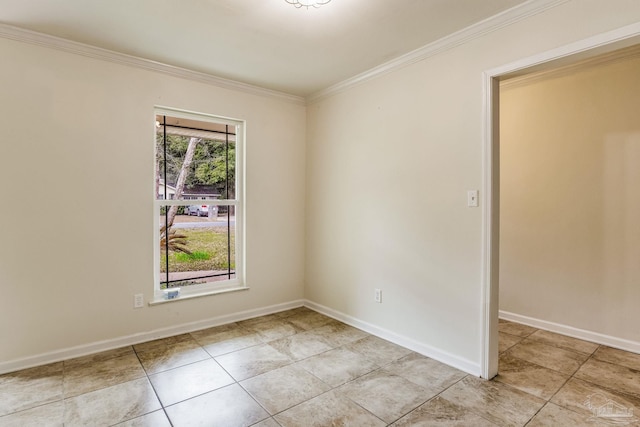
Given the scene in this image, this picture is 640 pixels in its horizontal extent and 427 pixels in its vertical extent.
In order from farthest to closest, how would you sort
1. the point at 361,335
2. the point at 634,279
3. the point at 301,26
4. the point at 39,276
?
the point at 361,335 < the point at 634,279 < the point at 39,276 < the point at 301,26

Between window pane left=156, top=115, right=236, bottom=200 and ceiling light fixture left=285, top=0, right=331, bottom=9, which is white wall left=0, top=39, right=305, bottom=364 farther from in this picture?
ceiling light fixture left=285, top=0, right=331, bottom=9

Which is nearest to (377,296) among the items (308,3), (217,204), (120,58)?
(217,204)

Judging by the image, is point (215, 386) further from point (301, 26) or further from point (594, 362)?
point (594, 362)

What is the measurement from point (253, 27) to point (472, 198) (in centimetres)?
198

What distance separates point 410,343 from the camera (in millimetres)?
2883

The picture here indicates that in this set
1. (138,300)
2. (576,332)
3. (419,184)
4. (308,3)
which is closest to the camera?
(308,3)

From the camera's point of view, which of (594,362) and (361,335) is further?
(361,335)

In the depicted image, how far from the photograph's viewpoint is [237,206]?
144 inches

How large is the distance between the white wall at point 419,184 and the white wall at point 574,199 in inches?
56.9

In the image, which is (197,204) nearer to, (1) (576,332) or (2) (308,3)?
(2) (308,3)

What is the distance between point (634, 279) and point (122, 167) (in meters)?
4.44

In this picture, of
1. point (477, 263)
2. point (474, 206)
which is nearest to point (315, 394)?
point (477, 263)

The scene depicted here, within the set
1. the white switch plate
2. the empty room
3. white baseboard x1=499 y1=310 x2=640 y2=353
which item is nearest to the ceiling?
the empty room

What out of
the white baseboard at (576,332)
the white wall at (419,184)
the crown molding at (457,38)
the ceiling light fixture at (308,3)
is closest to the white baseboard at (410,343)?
the white wall at (419,184)
